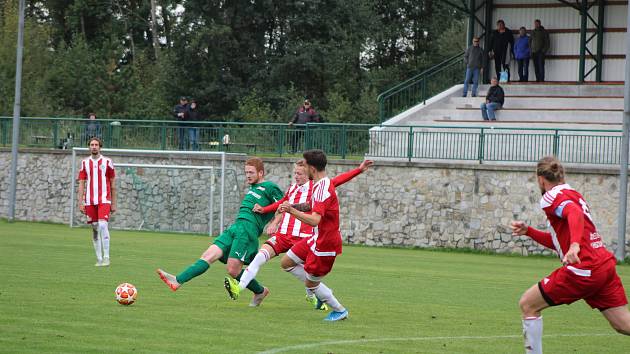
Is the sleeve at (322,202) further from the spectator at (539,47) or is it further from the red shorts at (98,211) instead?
the spectator at (539,47)

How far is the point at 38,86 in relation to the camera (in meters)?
52.4

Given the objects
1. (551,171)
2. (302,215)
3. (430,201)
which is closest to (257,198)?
(302,215)

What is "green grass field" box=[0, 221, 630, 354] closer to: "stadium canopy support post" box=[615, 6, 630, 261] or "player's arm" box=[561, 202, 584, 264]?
"player's arm" box=[561, 202, 584, 264]

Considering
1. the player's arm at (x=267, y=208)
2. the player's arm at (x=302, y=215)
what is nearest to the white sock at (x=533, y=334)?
the player's arm at (x=302, y=215)

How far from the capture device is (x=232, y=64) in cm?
5428

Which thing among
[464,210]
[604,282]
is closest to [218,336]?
[604,282]

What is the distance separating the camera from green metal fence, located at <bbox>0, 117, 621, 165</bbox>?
95.1ft

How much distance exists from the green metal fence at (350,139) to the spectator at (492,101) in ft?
4.13

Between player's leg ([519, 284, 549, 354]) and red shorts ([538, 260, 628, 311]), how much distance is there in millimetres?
53

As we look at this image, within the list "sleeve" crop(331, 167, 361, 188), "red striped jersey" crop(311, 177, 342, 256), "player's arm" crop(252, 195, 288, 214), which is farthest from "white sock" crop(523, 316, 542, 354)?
"player's arm" crop(252, 195, 288, 214)

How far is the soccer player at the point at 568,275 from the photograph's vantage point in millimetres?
9242

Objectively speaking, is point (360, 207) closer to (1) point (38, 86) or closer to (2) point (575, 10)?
(2) point (575, 10)

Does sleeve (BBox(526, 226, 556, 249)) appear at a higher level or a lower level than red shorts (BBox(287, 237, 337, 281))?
higher

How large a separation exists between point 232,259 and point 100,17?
50.3 meters
